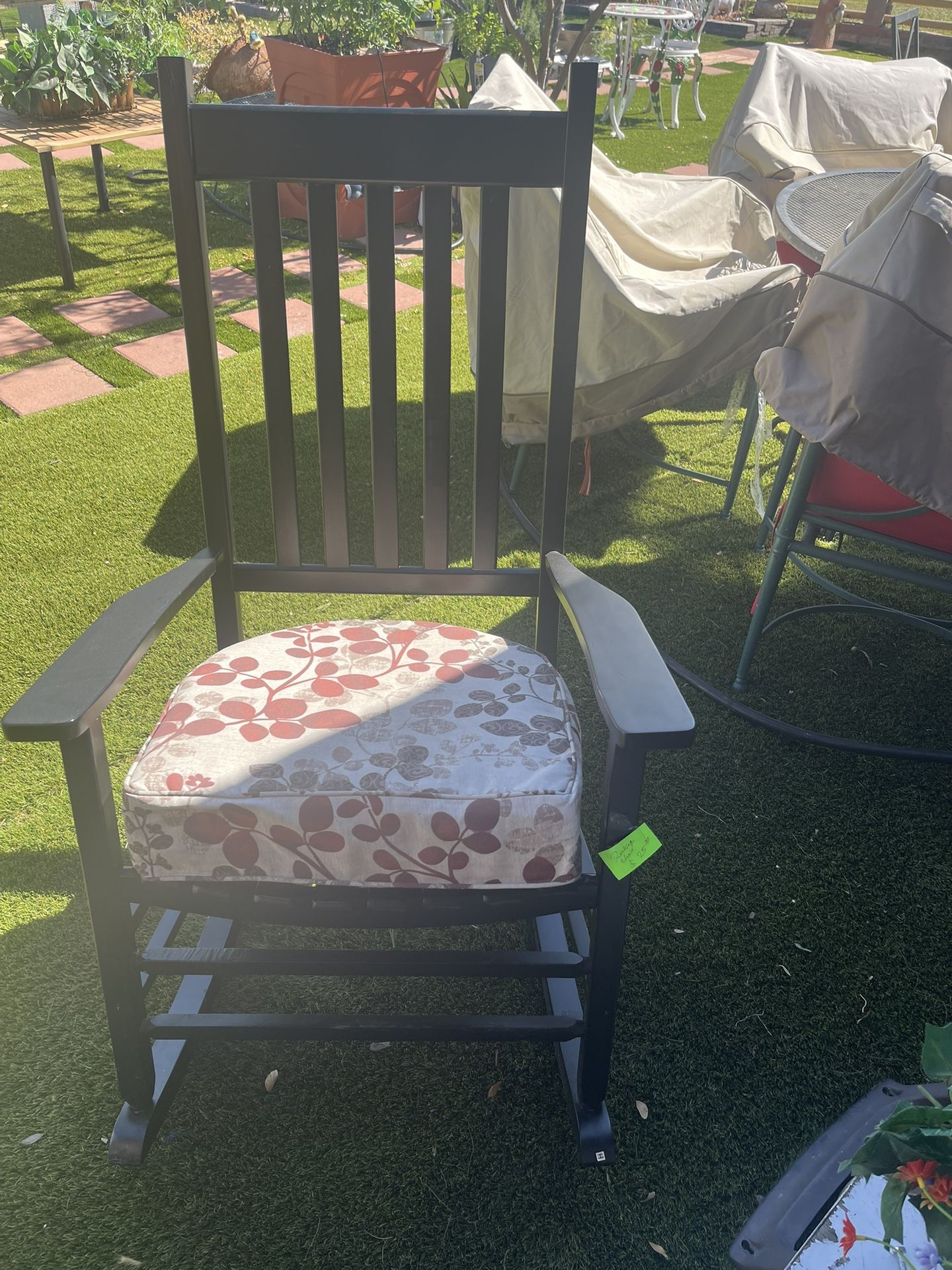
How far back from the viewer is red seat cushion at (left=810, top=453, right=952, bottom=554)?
1964mm

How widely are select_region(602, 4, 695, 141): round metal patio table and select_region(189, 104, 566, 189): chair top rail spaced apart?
5944 mm

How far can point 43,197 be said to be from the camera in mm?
4777

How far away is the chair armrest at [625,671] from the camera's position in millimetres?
1025

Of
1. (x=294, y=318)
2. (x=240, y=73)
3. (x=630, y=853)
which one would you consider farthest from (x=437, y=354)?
(x=240, y=73)

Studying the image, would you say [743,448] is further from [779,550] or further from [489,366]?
[489,366]

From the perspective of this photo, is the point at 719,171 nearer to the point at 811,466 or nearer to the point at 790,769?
the point at 811,466

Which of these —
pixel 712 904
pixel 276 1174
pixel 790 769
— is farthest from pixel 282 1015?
pixel 790 769

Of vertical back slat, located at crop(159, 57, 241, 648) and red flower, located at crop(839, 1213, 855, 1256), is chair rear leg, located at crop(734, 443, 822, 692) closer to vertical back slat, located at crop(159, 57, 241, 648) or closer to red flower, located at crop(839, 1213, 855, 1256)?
vertical back slat, located at crop(159, 57, 241, 648)

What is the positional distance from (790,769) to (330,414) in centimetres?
118

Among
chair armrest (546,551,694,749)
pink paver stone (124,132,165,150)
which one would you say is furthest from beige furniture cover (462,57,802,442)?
pink paver stone (124,132,165,150)

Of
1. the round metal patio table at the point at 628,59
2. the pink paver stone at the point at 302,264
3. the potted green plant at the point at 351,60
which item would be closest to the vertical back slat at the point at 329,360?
the pink paver stone at the point at 302,264

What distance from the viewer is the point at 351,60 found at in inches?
160

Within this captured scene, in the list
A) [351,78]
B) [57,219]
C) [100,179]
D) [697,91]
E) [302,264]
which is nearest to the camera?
[57,219]

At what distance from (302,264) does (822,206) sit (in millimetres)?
2311
